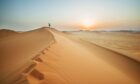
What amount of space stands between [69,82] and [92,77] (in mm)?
1049

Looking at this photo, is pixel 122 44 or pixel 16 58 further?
pixel 122 44

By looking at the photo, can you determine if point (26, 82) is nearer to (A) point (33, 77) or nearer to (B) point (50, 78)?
(A) point (33, 77)

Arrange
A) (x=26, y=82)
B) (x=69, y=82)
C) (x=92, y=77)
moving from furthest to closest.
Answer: (x=92, y=77)
(x=69, y=82)
(x=26, y=82)

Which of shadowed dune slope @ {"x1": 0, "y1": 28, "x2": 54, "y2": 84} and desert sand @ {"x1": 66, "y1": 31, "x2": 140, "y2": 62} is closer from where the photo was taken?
shadowed dune slope @ {"x1": 0, "y1": 28, "x2": 54, "y2": 84}

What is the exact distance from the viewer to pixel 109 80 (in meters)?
5.37

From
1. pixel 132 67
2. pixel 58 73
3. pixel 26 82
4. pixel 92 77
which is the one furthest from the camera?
pixel 132 67

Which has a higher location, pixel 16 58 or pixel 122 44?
pixel 16 58

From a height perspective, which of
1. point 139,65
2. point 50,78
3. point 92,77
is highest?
point 50,78

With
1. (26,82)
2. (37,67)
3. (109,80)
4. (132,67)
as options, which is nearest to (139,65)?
(132,67)

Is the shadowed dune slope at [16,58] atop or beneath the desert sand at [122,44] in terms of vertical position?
atop

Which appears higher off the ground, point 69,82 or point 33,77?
point 33,77

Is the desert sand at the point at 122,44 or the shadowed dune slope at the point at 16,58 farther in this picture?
the desert sand at the point at 122,44

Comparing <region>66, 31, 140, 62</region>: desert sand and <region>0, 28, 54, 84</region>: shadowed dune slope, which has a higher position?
<region>0, 28, 54, 84</region>: shadowed dune slope

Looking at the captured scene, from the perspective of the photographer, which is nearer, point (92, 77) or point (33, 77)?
point (33, 77)
